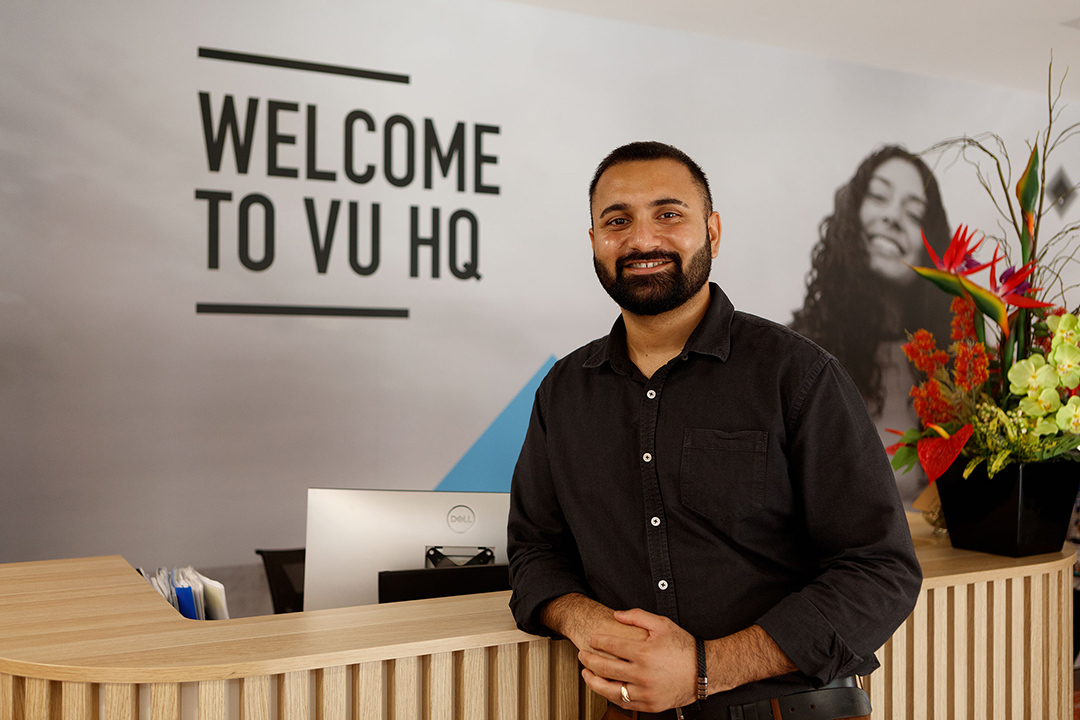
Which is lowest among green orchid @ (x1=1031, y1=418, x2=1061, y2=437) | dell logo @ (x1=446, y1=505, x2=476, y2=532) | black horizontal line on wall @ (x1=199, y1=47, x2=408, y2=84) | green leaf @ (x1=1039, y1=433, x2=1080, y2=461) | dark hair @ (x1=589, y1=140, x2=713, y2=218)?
dell logo @ (x1=446, y1=505, x2=476, y2=532)

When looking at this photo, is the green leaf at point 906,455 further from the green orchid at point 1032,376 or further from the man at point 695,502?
the man at point 695,502

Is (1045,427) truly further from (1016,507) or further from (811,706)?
(811,706)

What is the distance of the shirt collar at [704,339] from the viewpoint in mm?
1448

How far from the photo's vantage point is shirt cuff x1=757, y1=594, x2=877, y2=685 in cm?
125

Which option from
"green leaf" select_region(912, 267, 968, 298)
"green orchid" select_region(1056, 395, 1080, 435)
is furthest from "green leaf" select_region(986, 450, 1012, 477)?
"green leaf" select_region(912, 267, 968, 298)

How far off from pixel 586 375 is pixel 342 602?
0.72m

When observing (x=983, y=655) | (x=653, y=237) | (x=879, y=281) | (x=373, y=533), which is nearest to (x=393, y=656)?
(x=373, y=533)

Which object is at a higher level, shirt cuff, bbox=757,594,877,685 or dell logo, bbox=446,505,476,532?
dell logo, bbox=446,505,476,532

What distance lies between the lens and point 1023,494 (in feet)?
6.04

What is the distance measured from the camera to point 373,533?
1.79 metres

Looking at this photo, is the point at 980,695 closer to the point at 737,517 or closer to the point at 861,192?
the point at 737,517

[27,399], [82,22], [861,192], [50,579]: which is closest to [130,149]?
[82,22]

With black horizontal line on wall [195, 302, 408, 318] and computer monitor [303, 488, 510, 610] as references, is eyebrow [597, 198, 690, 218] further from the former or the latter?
black horizontal line on wall [195, 302, 408, 318]

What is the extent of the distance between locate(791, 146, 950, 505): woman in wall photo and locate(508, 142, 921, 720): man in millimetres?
3073
